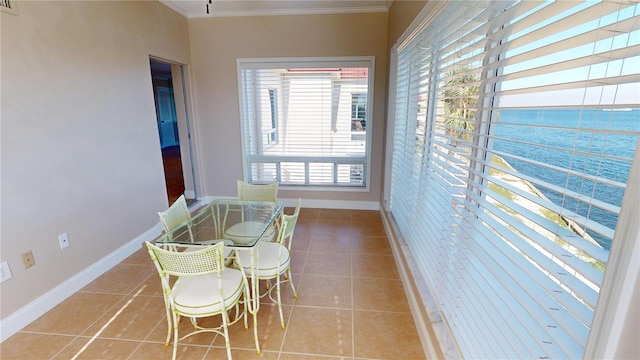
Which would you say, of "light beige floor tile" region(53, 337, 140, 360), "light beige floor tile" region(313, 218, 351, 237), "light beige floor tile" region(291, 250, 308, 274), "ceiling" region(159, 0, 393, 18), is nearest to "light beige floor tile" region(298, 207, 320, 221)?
"light beige floor tile" region(313, 218, 351, 237)

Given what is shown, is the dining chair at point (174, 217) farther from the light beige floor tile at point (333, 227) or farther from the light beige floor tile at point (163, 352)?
the light beige floor tile at point (333, 227)

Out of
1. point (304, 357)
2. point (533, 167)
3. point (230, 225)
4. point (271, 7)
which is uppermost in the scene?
point (271, 7)

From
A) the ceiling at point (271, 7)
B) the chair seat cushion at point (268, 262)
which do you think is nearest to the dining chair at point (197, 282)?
the chair seat cushion at point (268, 262)

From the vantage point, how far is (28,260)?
199 centimetres

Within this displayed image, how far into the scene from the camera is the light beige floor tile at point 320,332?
1797mm

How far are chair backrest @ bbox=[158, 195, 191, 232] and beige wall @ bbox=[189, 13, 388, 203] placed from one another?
211cm

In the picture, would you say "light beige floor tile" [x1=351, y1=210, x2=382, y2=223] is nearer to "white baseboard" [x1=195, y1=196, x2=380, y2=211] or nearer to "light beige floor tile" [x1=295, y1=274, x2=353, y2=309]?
"white baseboard" [x1=195, y1=196, x2=380, y2=211]

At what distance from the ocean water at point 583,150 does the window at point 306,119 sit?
3.16 metres

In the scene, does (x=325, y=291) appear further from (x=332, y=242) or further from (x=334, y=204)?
(x=334, y=204)

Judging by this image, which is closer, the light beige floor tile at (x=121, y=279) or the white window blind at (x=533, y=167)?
the white window blind at (x=533, y=167)

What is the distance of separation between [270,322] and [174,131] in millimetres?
10076


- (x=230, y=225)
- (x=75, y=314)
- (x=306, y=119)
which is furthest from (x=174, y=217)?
(x=306, y=119)

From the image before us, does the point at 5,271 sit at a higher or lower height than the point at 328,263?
higher

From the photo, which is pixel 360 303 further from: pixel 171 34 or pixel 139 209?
pixel 171 34
